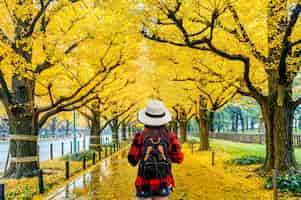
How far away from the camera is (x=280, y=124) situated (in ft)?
41.4

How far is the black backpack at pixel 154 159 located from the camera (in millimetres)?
4766

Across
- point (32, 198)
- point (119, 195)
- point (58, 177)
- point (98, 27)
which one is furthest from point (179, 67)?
point (32, 198)

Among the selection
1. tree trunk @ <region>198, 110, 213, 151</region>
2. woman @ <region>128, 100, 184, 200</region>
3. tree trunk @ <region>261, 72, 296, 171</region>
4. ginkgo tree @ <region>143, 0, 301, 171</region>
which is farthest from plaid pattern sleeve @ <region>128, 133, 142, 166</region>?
tree trunk @ <region>198, 110, 213, 151</region>

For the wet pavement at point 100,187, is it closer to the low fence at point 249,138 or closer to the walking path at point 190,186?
the walking path at point 190,186

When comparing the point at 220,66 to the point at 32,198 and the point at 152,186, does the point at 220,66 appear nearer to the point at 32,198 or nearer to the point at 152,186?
the point at 32,198

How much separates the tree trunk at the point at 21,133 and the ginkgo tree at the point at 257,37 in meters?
5.76

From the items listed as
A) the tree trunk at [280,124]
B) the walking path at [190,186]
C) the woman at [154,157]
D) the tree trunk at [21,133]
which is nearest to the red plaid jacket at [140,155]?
the woman at [154,157]

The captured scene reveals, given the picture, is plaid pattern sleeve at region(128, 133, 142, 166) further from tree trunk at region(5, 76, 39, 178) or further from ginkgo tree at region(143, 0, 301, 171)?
tree trunk at region(5, 76, 39, 178)

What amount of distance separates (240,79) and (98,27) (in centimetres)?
643

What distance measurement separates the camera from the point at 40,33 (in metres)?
12.4

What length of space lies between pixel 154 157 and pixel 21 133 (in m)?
10.6

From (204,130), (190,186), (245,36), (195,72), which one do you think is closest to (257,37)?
(245,36)

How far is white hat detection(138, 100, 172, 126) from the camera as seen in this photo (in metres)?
4.89

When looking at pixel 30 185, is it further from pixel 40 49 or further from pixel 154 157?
pixel 154 157
